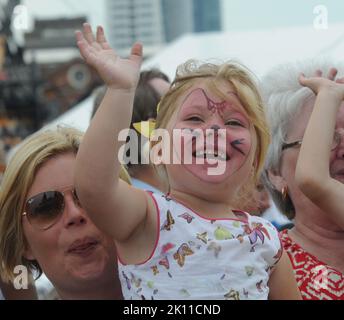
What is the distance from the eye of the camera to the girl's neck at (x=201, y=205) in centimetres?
114

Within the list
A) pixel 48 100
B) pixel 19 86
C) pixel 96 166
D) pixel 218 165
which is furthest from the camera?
pixel 48 100

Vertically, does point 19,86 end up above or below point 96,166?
below

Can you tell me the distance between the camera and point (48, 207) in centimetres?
125

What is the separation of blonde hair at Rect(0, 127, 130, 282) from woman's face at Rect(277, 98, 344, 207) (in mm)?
345

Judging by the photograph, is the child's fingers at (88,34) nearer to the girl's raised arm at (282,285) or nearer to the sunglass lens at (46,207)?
the sunglass lens at (46,207)

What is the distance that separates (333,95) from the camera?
1.18 metres

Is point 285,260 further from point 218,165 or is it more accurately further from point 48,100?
point 48,100

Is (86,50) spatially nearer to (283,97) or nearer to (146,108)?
(283,97)

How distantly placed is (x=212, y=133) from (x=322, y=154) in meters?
0.20

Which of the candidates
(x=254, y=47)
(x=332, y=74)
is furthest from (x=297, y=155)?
(x=254, y=47)

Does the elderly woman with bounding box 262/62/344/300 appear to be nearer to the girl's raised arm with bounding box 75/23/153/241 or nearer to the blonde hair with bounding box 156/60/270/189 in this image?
the blonde hair with bounding box 156/60/270/189

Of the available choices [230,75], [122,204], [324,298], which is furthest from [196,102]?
[324,298]

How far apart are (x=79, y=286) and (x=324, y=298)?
1.56ft

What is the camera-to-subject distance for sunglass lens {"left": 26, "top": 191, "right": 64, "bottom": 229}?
1.25 m
